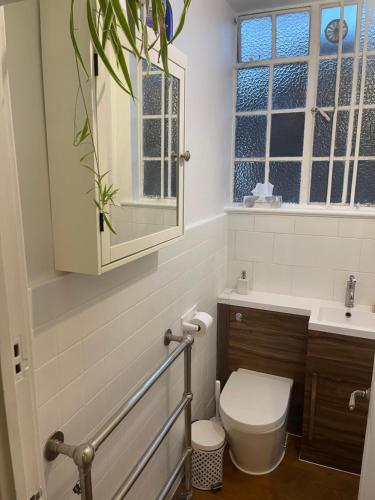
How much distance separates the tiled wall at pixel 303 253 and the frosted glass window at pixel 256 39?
3.31 ft

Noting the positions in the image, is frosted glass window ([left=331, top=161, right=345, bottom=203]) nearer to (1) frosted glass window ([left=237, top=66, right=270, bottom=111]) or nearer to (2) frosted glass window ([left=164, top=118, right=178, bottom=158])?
(1) frosted glass window ([left=237, top=66, right=270, bottom=111])

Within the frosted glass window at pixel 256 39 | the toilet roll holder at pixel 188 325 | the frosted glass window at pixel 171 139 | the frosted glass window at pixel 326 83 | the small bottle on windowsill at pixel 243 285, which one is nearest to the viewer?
the frosted glass window at pixel 171 139

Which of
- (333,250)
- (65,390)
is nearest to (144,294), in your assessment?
(65,390)

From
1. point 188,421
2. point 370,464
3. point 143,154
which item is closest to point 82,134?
point 143,154

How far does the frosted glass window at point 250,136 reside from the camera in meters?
2.43

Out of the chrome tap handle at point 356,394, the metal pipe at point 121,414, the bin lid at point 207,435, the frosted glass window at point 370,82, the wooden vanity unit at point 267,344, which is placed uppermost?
the frosted glass window at point 370,82

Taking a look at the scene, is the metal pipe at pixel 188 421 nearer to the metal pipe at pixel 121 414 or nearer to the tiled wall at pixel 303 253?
the metal pipe at pixel 121 414

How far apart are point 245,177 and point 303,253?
25.2 inches

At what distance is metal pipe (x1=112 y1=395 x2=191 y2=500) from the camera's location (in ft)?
3.73

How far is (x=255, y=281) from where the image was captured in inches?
98.3

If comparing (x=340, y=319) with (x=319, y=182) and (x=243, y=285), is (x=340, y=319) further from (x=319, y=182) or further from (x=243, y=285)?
(x=319, y=182)

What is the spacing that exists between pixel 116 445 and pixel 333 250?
166 cm

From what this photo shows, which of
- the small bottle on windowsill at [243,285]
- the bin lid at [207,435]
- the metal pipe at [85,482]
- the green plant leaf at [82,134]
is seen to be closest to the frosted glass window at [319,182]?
the small bottle on windowsill at [243,285]

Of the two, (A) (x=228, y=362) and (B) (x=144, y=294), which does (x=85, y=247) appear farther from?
(A) (x=228, y=362)
